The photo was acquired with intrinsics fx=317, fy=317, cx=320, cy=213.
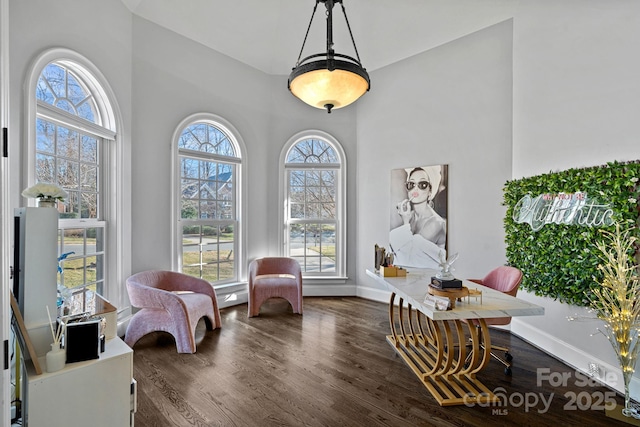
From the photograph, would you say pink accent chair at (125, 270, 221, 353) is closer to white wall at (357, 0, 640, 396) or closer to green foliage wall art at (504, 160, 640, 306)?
white wall at (357, 0, 640, 396)

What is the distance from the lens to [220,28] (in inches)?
168

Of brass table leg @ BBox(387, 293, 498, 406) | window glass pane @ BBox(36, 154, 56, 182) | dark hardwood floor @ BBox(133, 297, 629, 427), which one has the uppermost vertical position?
window glass pane @ BBox(36, 154, 56, 182)

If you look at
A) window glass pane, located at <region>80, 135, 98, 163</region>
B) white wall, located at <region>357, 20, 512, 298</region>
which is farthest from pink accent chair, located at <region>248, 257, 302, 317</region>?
window glass pane, located at <region>80, 135, 98, 163</region>

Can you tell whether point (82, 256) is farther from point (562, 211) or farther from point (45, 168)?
point (562, 211)

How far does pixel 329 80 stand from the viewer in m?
2.29

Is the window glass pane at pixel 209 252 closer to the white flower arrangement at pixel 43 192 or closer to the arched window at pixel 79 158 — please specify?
the arched window at pixel 79 158

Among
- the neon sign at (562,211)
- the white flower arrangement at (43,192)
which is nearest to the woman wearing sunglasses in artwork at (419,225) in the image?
the neon sign at (562,211)

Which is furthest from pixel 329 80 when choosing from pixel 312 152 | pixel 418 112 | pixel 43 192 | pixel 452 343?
pixel 312 152

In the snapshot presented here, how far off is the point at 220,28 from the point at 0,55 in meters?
3.47

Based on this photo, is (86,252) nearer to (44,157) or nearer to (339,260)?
(44,157)

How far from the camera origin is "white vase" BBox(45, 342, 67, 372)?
160 cm

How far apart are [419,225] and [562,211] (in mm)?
1806

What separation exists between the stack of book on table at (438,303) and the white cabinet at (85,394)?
1868 mm

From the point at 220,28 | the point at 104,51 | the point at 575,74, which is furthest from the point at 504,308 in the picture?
the point at 220,28
